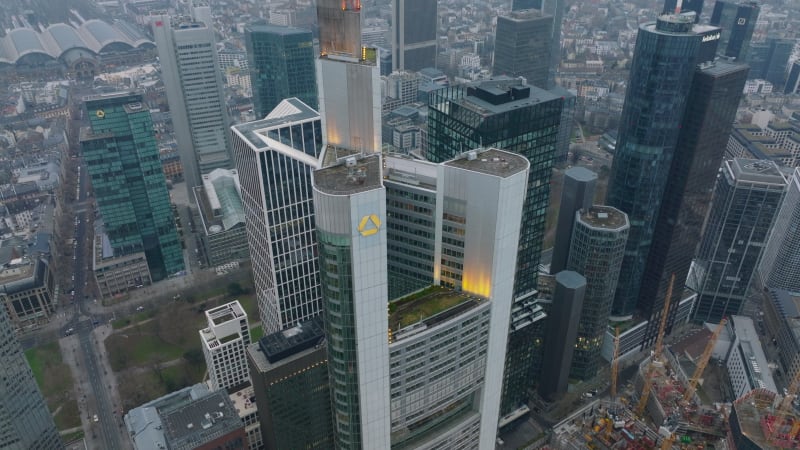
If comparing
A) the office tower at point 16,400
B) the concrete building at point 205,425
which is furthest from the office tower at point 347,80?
the office tower at point 16,400

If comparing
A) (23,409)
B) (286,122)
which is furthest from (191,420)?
(286,122)

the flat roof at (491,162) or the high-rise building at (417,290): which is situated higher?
the flat roof at (491,162)

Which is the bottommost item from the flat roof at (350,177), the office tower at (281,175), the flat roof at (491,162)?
the office tower at (281,175)

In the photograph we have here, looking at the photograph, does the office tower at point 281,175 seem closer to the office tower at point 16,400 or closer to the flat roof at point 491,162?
the flat roof at point 491,162

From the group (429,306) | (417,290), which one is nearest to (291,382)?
(417,290)

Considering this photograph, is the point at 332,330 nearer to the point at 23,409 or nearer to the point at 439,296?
the point at 439,296

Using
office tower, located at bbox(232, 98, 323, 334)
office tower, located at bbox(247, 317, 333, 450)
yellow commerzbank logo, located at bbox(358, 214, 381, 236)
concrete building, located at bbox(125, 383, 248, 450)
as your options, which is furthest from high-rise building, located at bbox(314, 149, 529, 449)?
concrete building, located at bbox(125, 383, 248, 450)
